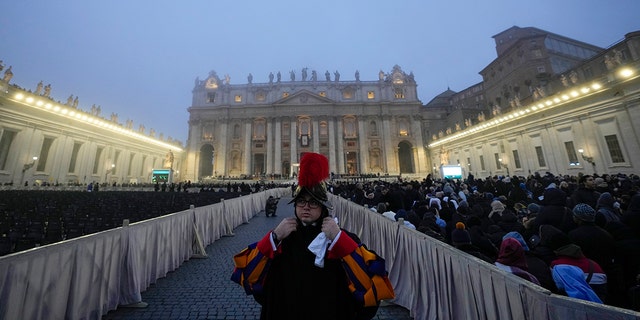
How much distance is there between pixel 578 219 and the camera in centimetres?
289

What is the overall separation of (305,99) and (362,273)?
43.6 m

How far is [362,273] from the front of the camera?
1385 mm

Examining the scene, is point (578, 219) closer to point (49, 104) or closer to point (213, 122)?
point (49, 104)

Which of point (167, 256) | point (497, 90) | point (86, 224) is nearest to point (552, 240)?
point (167, 256)

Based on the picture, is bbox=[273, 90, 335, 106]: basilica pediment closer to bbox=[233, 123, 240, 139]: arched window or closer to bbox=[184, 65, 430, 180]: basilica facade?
bbox=[184, 65, 430, 180]: basilica facade

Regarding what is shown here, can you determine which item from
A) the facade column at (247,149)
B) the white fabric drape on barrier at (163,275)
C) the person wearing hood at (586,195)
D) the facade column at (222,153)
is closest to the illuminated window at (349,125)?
the facade column at (247,149)

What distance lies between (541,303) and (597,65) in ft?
104

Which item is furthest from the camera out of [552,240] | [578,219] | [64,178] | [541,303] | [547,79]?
[547,79]

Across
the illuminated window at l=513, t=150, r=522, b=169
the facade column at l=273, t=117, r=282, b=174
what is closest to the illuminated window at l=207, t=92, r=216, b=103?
the facade column at l=273, t=117, r=282, b=174

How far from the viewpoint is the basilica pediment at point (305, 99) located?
4312cm

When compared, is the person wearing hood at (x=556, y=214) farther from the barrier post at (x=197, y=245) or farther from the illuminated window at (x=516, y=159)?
the illuminated window at (x=516, y=159)

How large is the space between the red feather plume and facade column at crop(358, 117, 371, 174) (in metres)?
40.5

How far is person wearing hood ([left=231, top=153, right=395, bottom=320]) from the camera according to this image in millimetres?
1386

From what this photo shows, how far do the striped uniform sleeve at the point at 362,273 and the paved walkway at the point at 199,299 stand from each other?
8.94 feet
